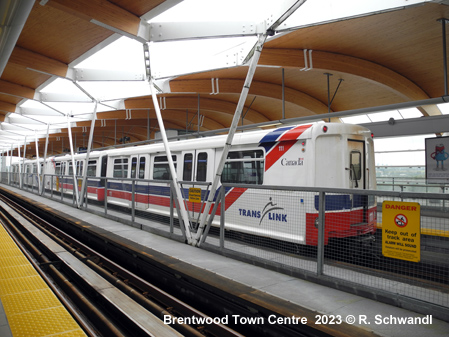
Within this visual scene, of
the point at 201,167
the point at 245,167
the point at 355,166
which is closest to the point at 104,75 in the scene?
the point at 201,167

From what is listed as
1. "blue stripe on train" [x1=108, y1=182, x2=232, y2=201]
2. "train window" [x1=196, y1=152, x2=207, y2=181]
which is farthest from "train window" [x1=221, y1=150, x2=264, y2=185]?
"train window" [x1=196, y1=152, x2=207, y2=181]

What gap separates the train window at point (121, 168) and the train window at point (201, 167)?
5180 millimetres

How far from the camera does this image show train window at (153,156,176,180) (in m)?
10.9

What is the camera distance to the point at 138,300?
5.25 m

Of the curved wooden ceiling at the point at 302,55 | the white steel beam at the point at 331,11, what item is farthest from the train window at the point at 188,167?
the white steel beam at the point at 331,11

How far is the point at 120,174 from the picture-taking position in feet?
46.6

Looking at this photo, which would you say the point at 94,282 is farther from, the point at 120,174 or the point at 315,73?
the point at 315,73

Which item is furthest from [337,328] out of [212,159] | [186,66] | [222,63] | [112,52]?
[112,52]

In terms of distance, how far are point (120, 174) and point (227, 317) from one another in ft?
35.9

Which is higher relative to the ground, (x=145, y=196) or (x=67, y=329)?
(x=145, y=196)

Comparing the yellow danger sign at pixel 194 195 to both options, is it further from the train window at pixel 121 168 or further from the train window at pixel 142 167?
the train window at pixel 121 168

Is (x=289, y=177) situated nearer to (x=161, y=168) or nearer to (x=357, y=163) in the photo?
(x=357, y=163)

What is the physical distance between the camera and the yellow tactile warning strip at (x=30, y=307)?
344cm

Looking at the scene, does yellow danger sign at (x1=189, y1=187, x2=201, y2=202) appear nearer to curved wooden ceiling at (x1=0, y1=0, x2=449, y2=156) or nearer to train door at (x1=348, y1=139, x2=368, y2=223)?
train door at (x1=348, y1=139, x2=368, y2=223)
